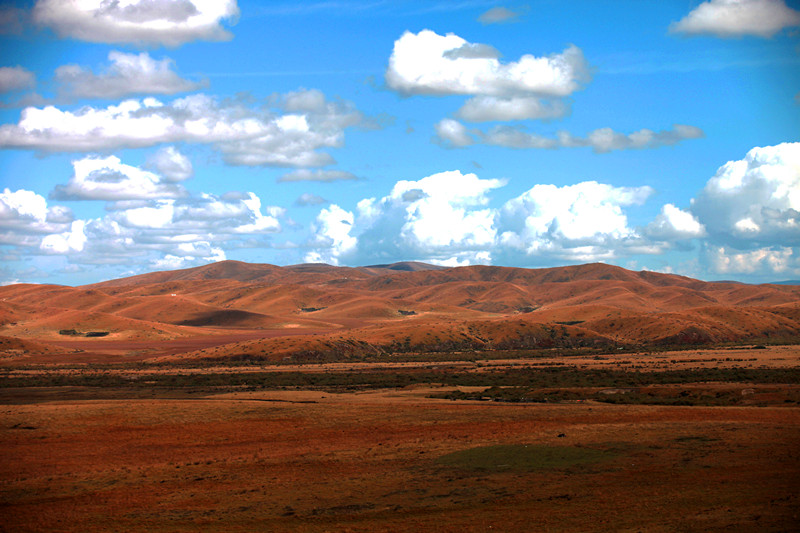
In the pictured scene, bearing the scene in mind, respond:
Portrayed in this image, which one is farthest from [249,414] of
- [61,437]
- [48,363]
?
[48,363]

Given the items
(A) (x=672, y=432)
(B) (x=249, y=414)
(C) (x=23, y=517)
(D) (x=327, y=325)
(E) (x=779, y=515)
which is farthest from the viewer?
(D) (x=327, y=325)

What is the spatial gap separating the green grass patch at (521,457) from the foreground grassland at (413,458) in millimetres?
128

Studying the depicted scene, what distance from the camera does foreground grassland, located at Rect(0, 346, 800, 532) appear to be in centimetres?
2328

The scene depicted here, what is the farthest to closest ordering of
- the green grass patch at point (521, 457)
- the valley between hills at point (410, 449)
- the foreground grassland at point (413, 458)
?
1. the green grass patch at point (521, 457)
2. the valley between hills at point (410, 449)
3. the foreground grassland at point (413, 458)

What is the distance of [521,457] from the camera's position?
101 feet

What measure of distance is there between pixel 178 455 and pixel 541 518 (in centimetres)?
1950

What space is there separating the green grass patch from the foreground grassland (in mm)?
128

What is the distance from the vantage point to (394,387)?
64188 mm

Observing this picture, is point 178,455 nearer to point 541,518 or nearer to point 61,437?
point 61,437

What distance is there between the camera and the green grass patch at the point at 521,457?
96.6ft

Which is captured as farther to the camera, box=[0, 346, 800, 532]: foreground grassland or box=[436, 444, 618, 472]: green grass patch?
box=[436, 444, 618, 472]: green grass patch

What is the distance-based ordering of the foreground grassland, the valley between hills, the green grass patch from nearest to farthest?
1. the foreground grassland
2. the valley between hills
3. the green grass patch

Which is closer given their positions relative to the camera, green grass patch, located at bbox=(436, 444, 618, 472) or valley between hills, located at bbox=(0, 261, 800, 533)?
valley between hills, located at bbox=(0, 261, 800, 533)

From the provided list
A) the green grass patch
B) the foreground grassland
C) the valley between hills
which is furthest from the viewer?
the green grass patch
